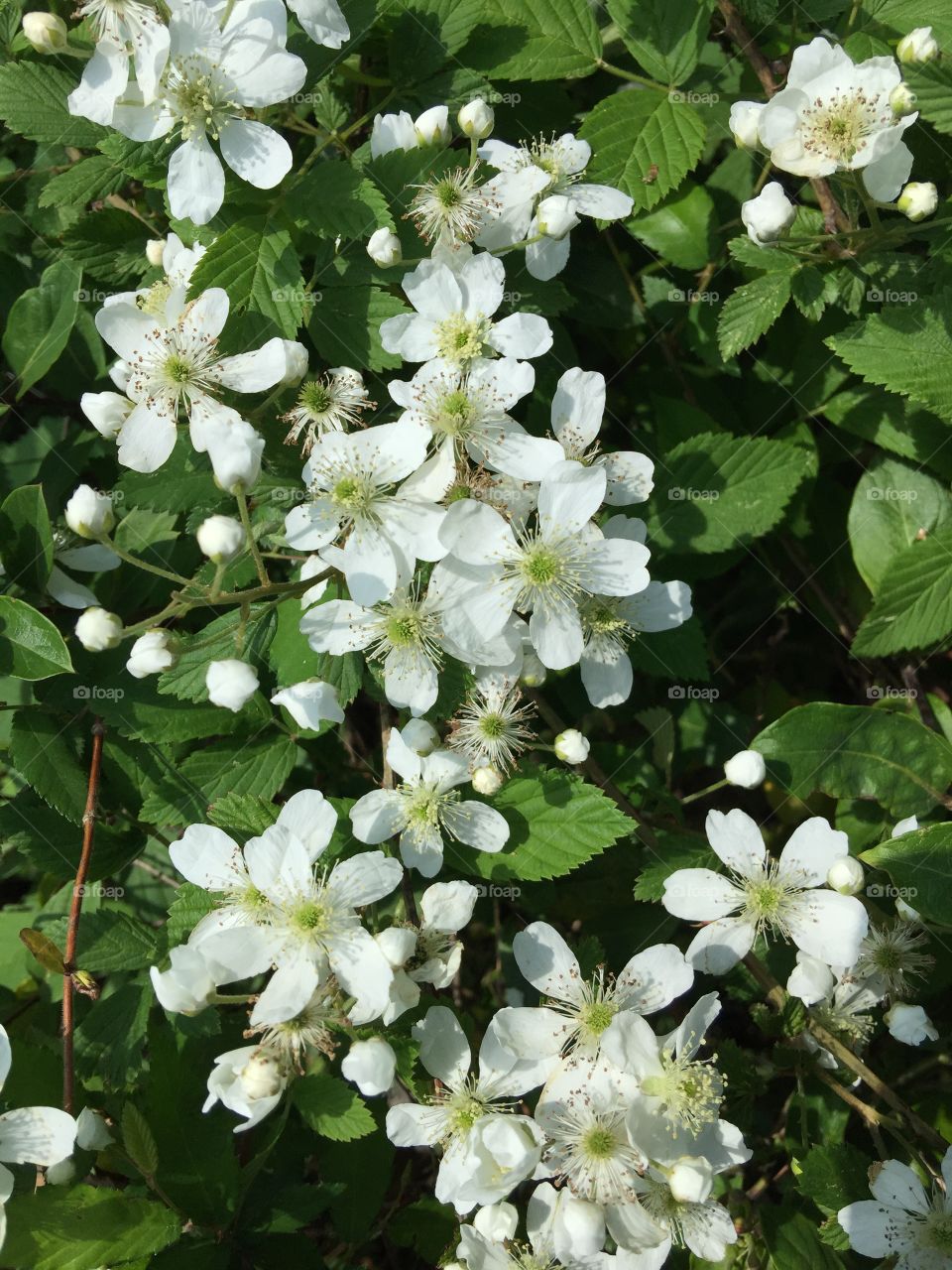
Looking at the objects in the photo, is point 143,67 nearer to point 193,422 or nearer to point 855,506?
point 193,422

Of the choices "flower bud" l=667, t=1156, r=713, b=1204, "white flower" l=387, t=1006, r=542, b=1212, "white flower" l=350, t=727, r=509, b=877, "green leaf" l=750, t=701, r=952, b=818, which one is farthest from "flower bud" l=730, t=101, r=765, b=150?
"flower bud" l=667, t=1156, r=713, b=1204

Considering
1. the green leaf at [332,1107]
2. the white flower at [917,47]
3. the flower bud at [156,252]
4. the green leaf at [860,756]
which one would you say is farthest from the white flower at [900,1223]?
the flower bud at [156,252]

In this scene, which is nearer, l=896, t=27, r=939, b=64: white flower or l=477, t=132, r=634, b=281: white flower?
l=896, t=27, r=939, b=64: white flower

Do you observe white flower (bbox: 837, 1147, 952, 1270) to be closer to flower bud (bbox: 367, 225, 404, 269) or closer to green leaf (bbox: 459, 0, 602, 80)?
flower bud (bbox: 367, 225, 404, 269)

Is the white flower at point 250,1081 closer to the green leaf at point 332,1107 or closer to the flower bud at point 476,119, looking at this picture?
the green leaf at point 332,1107

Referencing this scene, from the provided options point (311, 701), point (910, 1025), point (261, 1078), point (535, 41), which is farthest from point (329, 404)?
point (910, 1025)

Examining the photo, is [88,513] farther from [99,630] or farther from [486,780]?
[486,780]

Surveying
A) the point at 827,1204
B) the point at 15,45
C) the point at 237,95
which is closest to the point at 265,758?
the point at 237,95

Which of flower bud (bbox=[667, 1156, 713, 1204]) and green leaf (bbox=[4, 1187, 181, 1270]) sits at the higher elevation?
flower bud (bbox=[667, 1156, 713, 1204])
